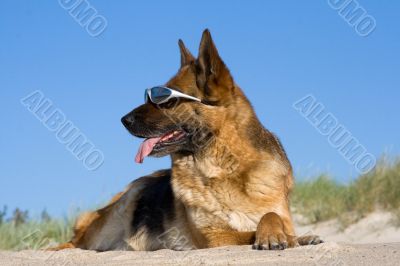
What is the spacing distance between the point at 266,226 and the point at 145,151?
164 centimetres

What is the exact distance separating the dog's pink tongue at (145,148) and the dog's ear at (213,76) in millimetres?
739

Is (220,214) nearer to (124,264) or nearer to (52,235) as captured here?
(124,264)

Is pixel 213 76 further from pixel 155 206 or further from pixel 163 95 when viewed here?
pixel 155 206

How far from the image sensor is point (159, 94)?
23.9 feet

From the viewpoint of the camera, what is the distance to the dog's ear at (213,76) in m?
7.17

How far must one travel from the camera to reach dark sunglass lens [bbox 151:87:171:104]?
7.28 m

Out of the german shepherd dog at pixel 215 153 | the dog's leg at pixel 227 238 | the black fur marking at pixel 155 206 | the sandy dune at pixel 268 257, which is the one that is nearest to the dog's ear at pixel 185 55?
the german shepherd dog at pixel 215 153

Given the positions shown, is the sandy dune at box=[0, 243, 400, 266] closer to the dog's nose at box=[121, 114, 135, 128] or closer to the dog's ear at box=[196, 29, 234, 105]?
the dog's nose at box=[121, 114, 135, 128]

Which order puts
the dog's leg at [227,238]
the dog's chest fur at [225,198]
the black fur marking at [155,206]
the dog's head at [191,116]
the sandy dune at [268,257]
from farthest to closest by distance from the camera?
the black fur marking at [155,206] → the dog's head at [191,116] → the dog's chest fur at [225,198] → the dog's leg at [227,238] → the sandy dune at [268,257]

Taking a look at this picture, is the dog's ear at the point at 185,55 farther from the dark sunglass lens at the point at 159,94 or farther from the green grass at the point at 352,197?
the green grass at the point at 352,197

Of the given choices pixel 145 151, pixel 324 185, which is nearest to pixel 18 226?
pixel 324 185

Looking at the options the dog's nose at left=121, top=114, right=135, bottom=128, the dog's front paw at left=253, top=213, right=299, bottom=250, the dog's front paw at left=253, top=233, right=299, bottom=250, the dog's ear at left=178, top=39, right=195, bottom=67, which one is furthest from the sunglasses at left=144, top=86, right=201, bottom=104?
the dog's front paw at left=253, top=233, right=299, bottom=250

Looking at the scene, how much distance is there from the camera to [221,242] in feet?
23.1

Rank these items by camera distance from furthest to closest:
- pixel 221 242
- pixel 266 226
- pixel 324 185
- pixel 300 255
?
1. pixel 324 185
2. pixel 221 242
3. pixel 266 226
4. pixel 300 255
